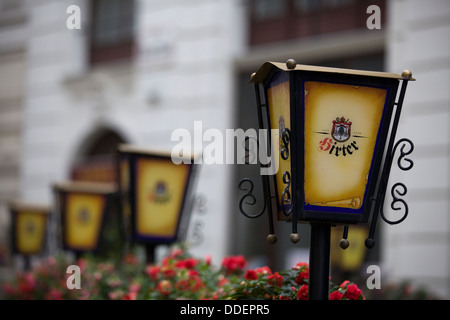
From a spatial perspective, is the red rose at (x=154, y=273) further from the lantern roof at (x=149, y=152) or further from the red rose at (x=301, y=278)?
the red rose at (x=301, y=278)

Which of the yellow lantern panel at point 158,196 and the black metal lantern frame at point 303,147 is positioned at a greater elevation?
the black metal lantern frame at point 303,147

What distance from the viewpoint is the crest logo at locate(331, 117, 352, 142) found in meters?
2.63

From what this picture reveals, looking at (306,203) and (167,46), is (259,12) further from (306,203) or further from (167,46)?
(306,203)

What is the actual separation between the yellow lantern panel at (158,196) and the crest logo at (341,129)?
2483mm

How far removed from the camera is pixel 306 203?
103 inches

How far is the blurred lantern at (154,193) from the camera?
490 cm

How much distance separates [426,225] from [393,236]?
490 millimetres

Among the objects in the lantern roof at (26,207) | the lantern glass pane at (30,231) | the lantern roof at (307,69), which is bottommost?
the lantern glass pane at (30,231)

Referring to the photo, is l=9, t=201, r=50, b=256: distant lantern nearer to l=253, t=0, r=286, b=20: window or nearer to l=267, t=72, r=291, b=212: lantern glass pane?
l=253, t=0, r=286, b=20: window

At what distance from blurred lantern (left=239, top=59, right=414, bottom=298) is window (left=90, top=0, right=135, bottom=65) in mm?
10783

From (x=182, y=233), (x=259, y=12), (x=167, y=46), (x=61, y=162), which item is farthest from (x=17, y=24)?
(x=182, y=233)

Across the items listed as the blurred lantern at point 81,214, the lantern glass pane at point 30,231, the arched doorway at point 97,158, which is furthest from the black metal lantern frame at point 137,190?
the arched doorway at point 97,158

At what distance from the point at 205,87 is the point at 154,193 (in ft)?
22.5
